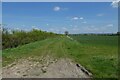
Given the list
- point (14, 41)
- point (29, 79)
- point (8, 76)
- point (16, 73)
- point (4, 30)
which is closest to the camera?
point (29, 79)

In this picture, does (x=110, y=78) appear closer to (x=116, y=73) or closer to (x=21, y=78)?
(x=116, y=73)

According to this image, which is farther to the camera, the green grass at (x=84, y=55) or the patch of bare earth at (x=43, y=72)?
the green grass at (x=84, y=55)

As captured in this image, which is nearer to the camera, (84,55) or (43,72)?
(43,72)

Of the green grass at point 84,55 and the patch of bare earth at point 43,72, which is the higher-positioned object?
the green grass at point 84,55

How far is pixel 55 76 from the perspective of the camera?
34.6 feet

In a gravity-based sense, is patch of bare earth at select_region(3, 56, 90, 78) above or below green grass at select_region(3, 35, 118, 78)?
below

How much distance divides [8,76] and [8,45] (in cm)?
2344

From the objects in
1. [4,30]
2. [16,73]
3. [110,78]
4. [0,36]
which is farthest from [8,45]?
[110,78]

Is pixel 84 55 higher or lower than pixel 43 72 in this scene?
higher

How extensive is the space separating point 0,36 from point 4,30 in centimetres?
291

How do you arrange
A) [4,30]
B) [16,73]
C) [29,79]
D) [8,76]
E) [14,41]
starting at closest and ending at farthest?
[29,79]
[8,76]
[16,73]
[4,30]
[14,41]

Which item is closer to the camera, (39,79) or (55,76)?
(39,79)

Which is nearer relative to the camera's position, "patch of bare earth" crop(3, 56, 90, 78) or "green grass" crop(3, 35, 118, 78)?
"patch of bare earth" crop(3, 56, 90, 78)

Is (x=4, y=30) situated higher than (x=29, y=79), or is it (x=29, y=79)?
(x=4, y=30)
